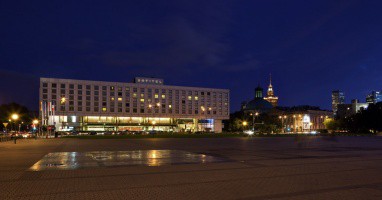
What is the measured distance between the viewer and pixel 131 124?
159 metres

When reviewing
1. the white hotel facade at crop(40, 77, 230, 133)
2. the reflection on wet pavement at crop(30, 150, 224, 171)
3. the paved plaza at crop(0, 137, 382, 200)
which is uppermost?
the white hotel facade at crop(40, 77, 230, 133)

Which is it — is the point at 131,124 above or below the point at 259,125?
above

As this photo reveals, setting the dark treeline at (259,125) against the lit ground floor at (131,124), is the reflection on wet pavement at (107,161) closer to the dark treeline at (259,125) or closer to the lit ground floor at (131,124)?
the dark treeline at (259,125)

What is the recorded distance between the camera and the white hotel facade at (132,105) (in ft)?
479

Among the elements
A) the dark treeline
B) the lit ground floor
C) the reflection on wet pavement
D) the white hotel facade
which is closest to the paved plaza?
the reflection on wet pavement

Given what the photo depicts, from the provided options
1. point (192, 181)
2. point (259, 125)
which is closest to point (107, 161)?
point (192, 181)

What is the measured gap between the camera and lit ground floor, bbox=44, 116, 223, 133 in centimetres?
14641

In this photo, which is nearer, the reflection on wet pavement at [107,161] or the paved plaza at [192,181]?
the paved plaza at [192,181]

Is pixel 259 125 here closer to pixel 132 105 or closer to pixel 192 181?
pixel 132 105

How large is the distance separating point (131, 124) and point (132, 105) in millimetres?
A: 8024

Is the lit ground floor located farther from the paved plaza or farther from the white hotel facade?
the paved plaza

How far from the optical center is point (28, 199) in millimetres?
11234

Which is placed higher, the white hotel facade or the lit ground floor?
the white hotel facade

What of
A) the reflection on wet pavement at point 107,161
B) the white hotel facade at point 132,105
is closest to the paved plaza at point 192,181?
the reflection on wet pavement at point 107,161
